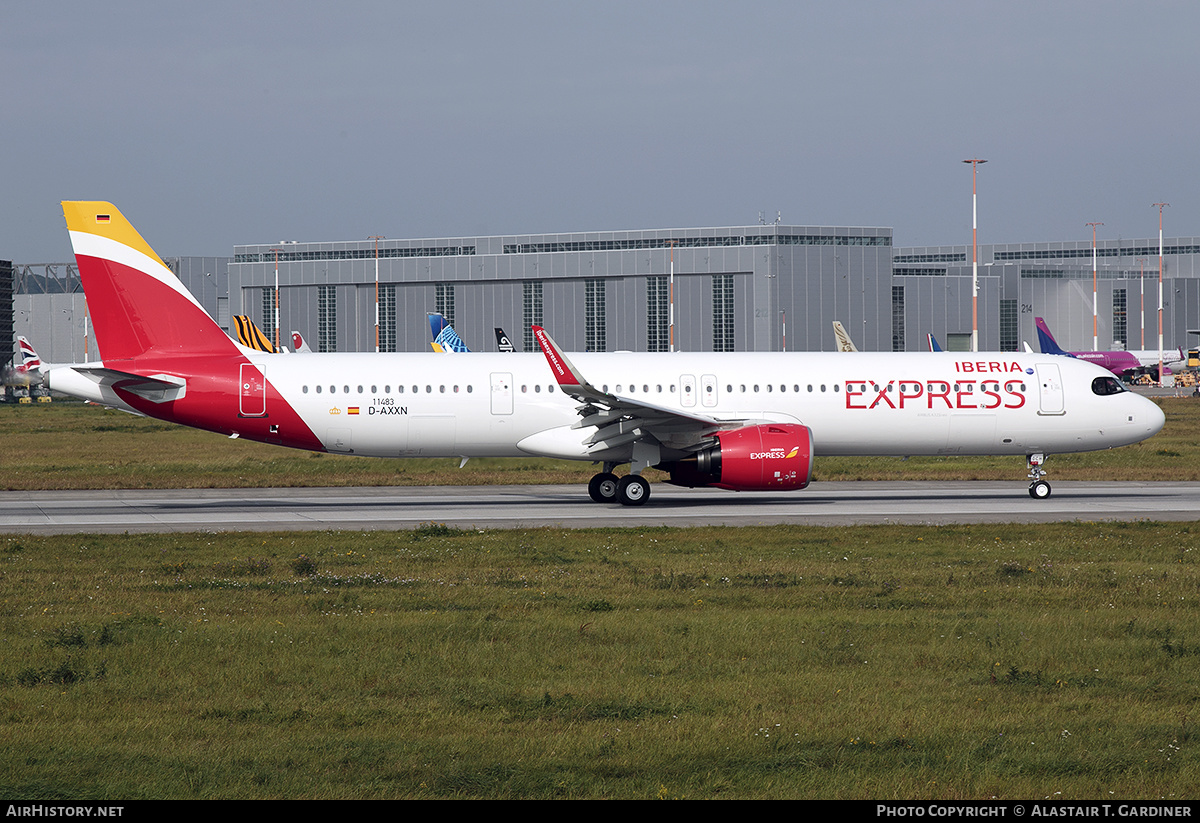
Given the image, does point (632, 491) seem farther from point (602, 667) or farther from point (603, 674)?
point (603, 674)

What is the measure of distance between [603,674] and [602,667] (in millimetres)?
266

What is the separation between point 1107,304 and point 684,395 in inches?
4474

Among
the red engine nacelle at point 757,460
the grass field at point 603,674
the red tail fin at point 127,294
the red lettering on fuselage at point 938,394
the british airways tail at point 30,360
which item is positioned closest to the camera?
the grass field at point 603,674

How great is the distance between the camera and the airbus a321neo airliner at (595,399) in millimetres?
26141

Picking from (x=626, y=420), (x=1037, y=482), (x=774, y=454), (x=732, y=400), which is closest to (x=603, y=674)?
(x=774, y=454)

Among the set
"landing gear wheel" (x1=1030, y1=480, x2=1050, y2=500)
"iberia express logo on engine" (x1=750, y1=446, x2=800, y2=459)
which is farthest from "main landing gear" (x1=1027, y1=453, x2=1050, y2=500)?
"iberia express logo on engine" (x1=750, y1=446, x2=800, y2=459)

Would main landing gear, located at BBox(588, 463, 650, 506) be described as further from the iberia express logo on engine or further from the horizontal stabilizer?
the horizontal stabilizer

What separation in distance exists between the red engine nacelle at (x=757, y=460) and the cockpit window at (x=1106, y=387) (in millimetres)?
7782

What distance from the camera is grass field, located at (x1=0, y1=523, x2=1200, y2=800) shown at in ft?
26.2

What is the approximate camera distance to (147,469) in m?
38.0

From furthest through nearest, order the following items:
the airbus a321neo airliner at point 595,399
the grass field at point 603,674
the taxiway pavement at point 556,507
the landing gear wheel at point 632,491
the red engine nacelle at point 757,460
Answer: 1. the landing gear wheel at point 632,491
2. the airbus a321neo airliner at point 595,399
3. the red engine nacelle at point 757,460
4. the taxiway pavement at point 556,507
5. the grass field at point 603,674

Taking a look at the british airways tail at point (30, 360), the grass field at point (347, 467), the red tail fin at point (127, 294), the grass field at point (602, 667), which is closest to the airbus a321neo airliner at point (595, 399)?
the red tail fin at point (127, 294)

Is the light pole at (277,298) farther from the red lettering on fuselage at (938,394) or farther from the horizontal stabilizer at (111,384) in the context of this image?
the red lettering on fuselage at (938,394)

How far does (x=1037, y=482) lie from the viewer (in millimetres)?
28516
